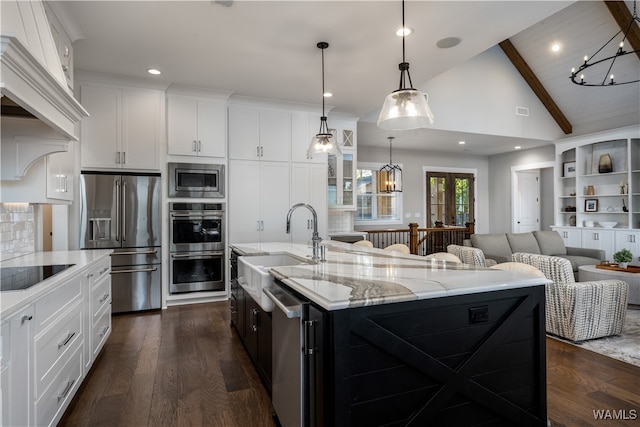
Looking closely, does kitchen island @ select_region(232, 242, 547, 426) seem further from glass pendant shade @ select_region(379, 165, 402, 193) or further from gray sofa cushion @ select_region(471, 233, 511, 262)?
glass pendant shade @ select_region(379, 165, 402, 193)

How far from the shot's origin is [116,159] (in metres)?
4.20

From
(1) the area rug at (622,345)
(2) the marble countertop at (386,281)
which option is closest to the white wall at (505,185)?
(1) the area rug at (622,345)

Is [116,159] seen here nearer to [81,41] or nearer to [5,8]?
[81,41]

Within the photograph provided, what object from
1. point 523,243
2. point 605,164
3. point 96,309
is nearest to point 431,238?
point 523,243

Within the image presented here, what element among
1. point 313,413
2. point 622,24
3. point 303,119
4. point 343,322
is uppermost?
point 622,24

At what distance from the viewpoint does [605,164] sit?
6.76 m

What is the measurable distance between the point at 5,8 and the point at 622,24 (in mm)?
7285

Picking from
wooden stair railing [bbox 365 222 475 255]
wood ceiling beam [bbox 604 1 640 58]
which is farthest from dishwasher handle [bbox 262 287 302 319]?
wood ceiling beam [bbox 604 1 640 58]

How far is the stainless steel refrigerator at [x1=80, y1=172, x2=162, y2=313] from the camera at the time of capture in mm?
4062

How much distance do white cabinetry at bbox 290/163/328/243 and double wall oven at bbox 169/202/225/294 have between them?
114 cm

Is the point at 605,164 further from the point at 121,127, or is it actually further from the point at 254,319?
the point at 121,127

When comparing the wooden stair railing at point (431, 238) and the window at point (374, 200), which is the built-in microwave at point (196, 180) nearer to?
the wooden stair railing at point (431, 238)

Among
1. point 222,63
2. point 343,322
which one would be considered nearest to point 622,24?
point 222,63

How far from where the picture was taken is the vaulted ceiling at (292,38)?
9.26 ft
